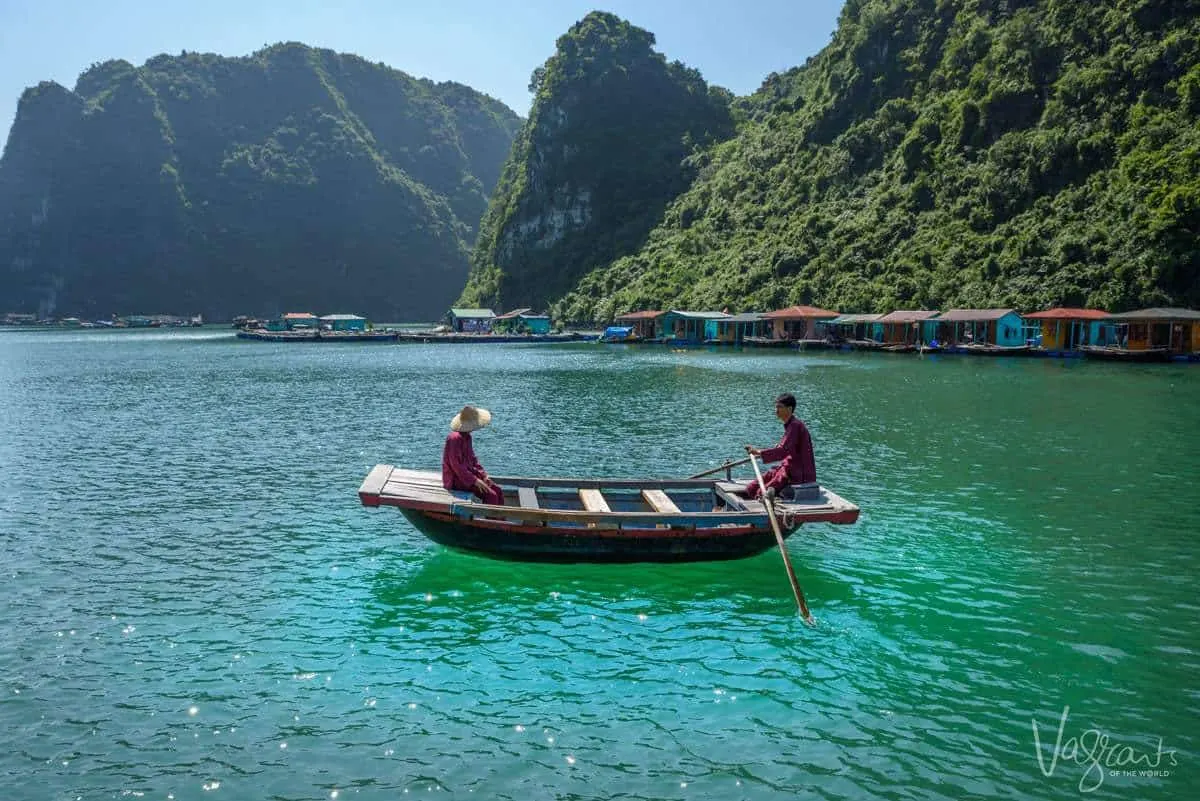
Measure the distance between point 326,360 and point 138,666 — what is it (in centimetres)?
8170

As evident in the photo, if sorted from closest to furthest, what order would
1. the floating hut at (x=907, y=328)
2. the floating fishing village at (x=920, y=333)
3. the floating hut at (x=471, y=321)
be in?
the floating fishing village at (x=920, y=333), the floating hut at (x=907, y=328), the floating hut at (x=471, y=321)

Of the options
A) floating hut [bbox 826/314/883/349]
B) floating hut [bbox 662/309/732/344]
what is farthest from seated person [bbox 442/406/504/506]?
floating hut [bbox 662/309/732/344]

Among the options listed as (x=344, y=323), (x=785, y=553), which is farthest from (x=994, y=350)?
(x=344, y=323)

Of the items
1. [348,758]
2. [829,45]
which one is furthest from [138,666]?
[829,45]

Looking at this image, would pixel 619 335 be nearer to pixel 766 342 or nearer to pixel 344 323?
pixel 766 342

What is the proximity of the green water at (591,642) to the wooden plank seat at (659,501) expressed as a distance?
4.47 ft

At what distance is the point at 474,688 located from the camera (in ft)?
37.8

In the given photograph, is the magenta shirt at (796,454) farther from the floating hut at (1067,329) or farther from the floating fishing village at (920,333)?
the floating hut at (1067,329)

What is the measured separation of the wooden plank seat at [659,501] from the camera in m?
17.2

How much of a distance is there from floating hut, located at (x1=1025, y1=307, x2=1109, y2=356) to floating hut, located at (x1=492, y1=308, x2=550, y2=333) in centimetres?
8820

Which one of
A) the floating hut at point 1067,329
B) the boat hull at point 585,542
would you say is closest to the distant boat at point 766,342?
the floating hut at point 1067,329

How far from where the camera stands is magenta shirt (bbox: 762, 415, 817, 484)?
16.8 meters

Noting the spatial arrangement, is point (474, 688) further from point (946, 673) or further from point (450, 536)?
point (946, 673)

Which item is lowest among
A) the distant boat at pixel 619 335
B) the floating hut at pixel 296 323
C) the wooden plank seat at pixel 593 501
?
the wooden plank seat at pixel 593 501
